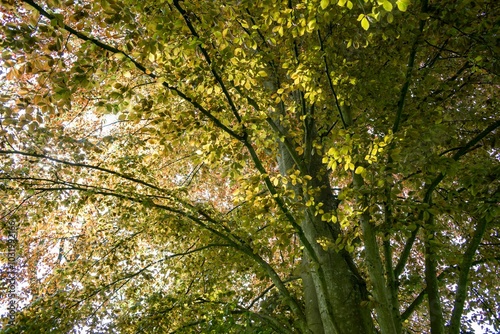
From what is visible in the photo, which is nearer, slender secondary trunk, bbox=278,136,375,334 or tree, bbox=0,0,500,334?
tree, bbox=0,0,500,334

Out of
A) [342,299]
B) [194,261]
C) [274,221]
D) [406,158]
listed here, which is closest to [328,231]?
[342,299]

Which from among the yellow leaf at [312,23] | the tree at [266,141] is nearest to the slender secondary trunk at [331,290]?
the tree at [266,141]

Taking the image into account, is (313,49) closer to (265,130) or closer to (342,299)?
(265,130)

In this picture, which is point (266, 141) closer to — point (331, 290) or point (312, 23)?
point (312, 23)

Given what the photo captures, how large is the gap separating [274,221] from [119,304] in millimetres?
3439

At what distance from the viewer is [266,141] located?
12.0 ft

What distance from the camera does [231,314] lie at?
4258 millimetres

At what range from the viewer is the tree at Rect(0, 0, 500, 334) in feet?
8.37

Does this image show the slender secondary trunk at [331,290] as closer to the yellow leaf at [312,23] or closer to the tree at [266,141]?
the tree at [266,141]

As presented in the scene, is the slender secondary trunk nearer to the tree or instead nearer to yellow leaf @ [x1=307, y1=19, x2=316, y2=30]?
the tree

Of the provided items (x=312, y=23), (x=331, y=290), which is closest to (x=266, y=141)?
(x=312, y=23)

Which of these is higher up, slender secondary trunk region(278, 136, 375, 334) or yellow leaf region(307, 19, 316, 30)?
yellow leaf region(307, 19, 316, 30)

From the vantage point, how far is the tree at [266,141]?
2.55 m

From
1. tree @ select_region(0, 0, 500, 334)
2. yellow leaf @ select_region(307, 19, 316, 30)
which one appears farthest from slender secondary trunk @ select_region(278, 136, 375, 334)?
yellow leaf @ select_region(307, 19, 316, 30)
